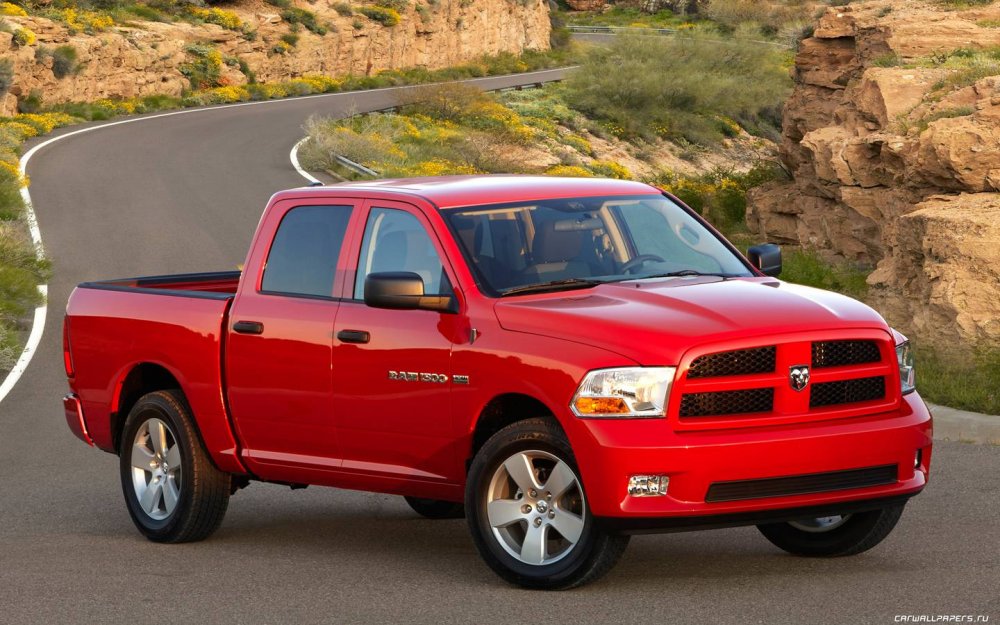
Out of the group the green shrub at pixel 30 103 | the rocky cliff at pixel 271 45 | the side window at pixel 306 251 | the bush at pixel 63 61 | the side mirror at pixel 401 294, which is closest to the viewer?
the side mirror at pixel 401 294

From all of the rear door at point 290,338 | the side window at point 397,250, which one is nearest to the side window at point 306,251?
the rear door at point 290,338

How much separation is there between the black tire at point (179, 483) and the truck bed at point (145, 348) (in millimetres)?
130

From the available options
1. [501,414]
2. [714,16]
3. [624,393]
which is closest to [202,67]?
[714,16]

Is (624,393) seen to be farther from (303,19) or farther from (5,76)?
(303,19)

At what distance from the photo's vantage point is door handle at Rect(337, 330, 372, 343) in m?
7.82

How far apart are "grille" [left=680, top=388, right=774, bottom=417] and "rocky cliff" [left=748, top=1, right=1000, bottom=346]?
749 cm

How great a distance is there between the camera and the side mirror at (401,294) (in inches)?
291

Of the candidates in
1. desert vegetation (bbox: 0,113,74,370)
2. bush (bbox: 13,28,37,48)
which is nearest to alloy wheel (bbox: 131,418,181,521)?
desert vegetation (bbox: 0,113,74,370)

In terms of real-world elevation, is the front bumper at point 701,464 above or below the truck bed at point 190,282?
above

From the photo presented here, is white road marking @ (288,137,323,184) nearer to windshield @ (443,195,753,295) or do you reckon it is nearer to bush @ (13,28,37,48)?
bush @ (13,28,37,48)

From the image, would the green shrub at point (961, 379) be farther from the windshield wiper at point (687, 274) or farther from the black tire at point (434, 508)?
the windshield wiper at point (687, 274)

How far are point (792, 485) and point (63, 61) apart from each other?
4349 centimetres

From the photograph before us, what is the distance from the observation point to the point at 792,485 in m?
6.79

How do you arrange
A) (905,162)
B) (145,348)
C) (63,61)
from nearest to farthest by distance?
(145,348) → (905,162) → (63,61)
